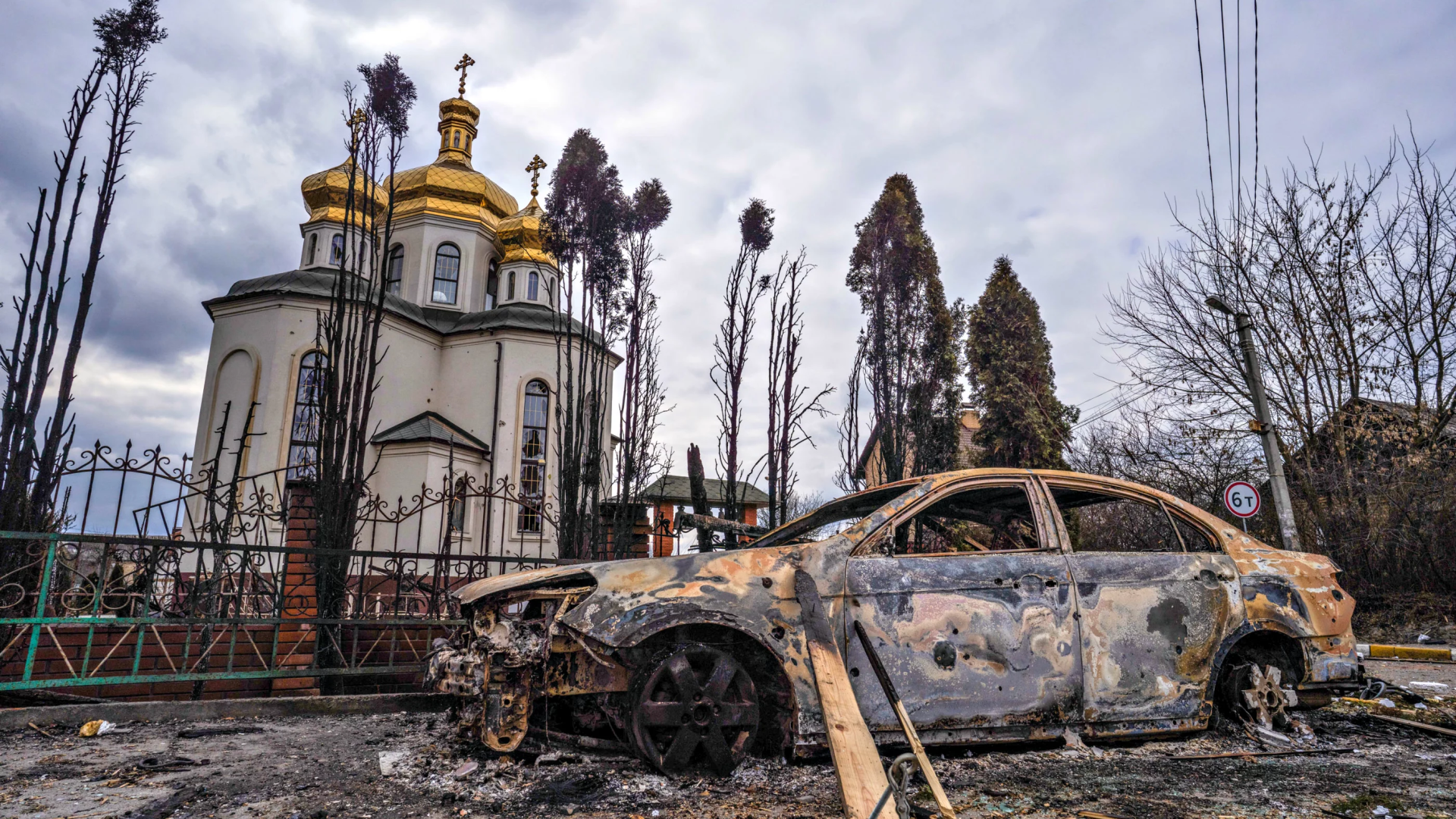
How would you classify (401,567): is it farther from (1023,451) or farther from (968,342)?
(968,342)

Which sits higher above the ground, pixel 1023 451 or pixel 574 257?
pixel 574 257

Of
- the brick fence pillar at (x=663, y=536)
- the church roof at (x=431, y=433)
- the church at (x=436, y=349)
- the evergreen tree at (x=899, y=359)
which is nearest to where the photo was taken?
the brick fence pillar at (x=663, y=536)

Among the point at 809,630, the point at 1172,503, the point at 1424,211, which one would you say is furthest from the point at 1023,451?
the point at 809,630

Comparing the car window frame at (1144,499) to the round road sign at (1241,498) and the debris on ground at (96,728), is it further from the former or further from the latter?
the round road sign at (1241,498)

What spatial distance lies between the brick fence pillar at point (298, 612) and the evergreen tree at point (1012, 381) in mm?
18757

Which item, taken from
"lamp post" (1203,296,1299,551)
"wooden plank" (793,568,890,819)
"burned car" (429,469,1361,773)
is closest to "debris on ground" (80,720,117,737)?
"burned car" (429,469,1361,773)

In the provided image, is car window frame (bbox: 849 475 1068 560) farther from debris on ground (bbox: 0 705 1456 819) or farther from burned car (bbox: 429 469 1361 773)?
debris on ground (bbox: 0 705 1456 819)

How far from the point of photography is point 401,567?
19.4 ft

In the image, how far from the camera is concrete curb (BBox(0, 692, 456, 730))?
4.45 metres

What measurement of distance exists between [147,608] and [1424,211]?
1968 centimetres

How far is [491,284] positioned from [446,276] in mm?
1587

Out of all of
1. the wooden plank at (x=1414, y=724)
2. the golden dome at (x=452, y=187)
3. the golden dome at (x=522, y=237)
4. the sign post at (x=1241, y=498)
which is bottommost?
the wooden plank at (x=1414, y=724)

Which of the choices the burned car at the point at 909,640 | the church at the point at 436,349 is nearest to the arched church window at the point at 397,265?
the church at the point at 436,349

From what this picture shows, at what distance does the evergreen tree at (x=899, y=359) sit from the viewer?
539 inches
